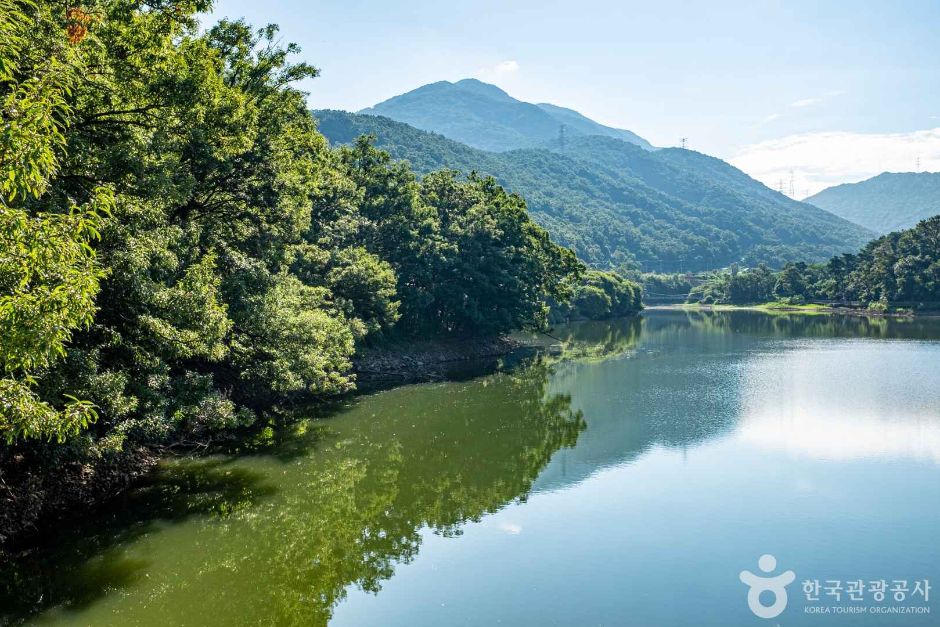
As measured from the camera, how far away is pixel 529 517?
2164 cm

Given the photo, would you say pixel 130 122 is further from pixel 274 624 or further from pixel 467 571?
pixel 467 571

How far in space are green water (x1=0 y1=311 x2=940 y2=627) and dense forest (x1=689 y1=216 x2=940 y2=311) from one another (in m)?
83.4

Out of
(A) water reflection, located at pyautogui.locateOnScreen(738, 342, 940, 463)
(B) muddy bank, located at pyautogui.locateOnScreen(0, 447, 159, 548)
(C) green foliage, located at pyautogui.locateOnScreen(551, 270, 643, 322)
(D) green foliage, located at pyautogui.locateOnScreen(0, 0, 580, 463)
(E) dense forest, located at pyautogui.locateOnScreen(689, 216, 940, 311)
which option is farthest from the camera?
(C) green foliage, located at pyautogui.locateOnScreen(551, 270, 643, 322)

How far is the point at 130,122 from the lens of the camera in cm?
2022

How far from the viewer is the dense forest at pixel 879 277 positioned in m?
109

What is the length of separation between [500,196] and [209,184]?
41649 millimetres

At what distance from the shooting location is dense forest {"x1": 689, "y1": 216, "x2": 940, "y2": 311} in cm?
10856

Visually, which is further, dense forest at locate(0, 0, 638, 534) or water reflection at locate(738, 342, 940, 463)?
water reflection at locate(738, 342, 940, 463)

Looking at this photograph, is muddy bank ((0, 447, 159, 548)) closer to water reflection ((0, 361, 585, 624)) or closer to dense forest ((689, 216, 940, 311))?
water reflection ((0, 361, 585, 624))

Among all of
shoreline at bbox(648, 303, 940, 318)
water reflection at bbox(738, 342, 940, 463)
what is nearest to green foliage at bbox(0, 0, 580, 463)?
water reflection at bbox(738, 342, 940, 463)

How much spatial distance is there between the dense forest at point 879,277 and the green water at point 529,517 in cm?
8342

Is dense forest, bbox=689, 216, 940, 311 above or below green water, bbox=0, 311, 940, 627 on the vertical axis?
above

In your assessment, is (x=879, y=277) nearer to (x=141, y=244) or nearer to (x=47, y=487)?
(x=141, y=244)

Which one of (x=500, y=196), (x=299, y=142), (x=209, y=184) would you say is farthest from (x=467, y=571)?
(x=500, y=196)
